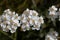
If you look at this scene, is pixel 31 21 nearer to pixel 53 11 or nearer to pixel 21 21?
pixel 21 21

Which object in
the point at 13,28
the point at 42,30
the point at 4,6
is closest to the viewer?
the point at 13,28

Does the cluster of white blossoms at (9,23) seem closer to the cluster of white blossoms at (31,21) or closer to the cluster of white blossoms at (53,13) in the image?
the cluster of white blossoms at (31,21)

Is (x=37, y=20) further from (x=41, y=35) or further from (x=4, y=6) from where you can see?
(x=4, y=6)

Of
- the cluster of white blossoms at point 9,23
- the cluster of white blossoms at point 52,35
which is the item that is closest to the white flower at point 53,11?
the cluster of white blossoms at point 52,35

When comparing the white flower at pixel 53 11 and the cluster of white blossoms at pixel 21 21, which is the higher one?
the white flower at pixel 53 11

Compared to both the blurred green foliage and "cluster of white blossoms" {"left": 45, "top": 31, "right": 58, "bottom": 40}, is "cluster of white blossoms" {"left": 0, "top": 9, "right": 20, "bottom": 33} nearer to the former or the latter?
the blurred green foliage

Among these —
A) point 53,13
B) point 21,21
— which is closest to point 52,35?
point 53,13

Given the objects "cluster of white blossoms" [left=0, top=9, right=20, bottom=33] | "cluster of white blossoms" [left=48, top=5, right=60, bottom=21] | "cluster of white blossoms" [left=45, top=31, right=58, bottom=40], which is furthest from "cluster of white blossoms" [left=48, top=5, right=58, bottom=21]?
"cluster of white blossoms" [left=0, top=9, right=20, bottom=33]

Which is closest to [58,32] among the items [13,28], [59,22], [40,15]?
[59,22]
